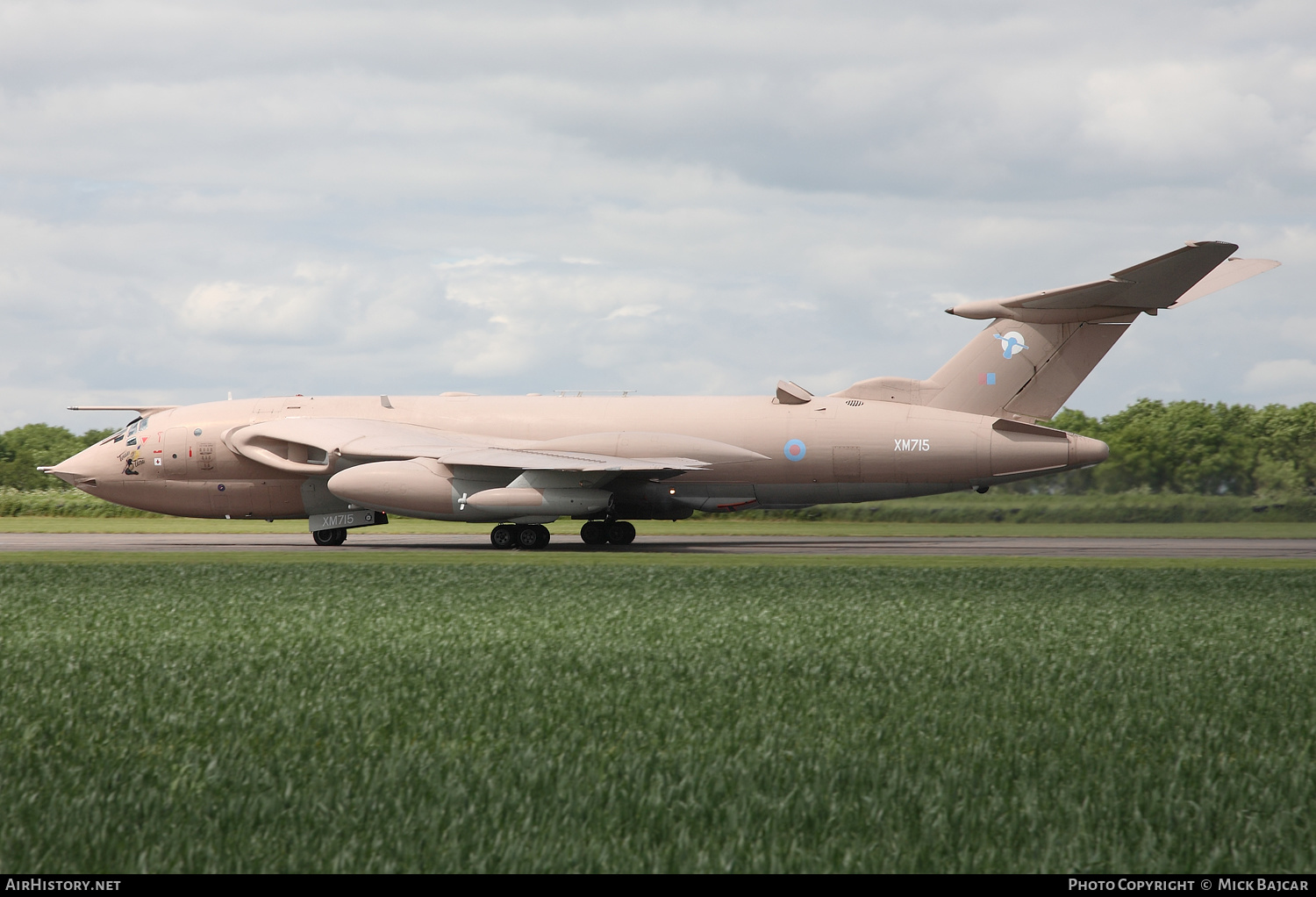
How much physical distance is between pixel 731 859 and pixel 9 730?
4.39 metres

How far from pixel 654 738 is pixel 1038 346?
68.0ft

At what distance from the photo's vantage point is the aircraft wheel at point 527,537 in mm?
23906

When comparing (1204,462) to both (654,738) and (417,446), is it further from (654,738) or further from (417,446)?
(654,738)

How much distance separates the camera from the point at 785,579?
1577cm

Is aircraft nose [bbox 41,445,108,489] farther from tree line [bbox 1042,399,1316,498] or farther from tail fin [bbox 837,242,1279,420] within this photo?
tree line [bbox 1042,399,1316,498]

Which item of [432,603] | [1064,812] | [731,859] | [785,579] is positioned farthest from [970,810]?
[785,579]

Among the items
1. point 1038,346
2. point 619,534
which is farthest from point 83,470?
point 1038,346

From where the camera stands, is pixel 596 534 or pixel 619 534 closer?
pixel 596 534

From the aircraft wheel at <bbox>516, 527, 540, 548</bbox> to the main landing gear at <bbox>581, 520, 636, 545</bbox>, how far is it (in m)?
1.54

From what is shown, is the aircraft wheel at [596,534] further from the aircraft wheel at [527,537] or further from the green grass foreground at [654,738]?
the green grass foreground at [654,738]

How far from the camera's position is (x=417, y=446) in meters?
24.1

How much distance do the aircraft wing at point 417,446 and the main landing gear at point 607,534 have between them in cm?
173

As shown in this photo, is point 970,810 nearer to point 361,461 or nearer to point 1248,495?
point 361,461

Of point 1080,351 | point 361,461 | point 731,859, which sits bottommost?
point 731,859
